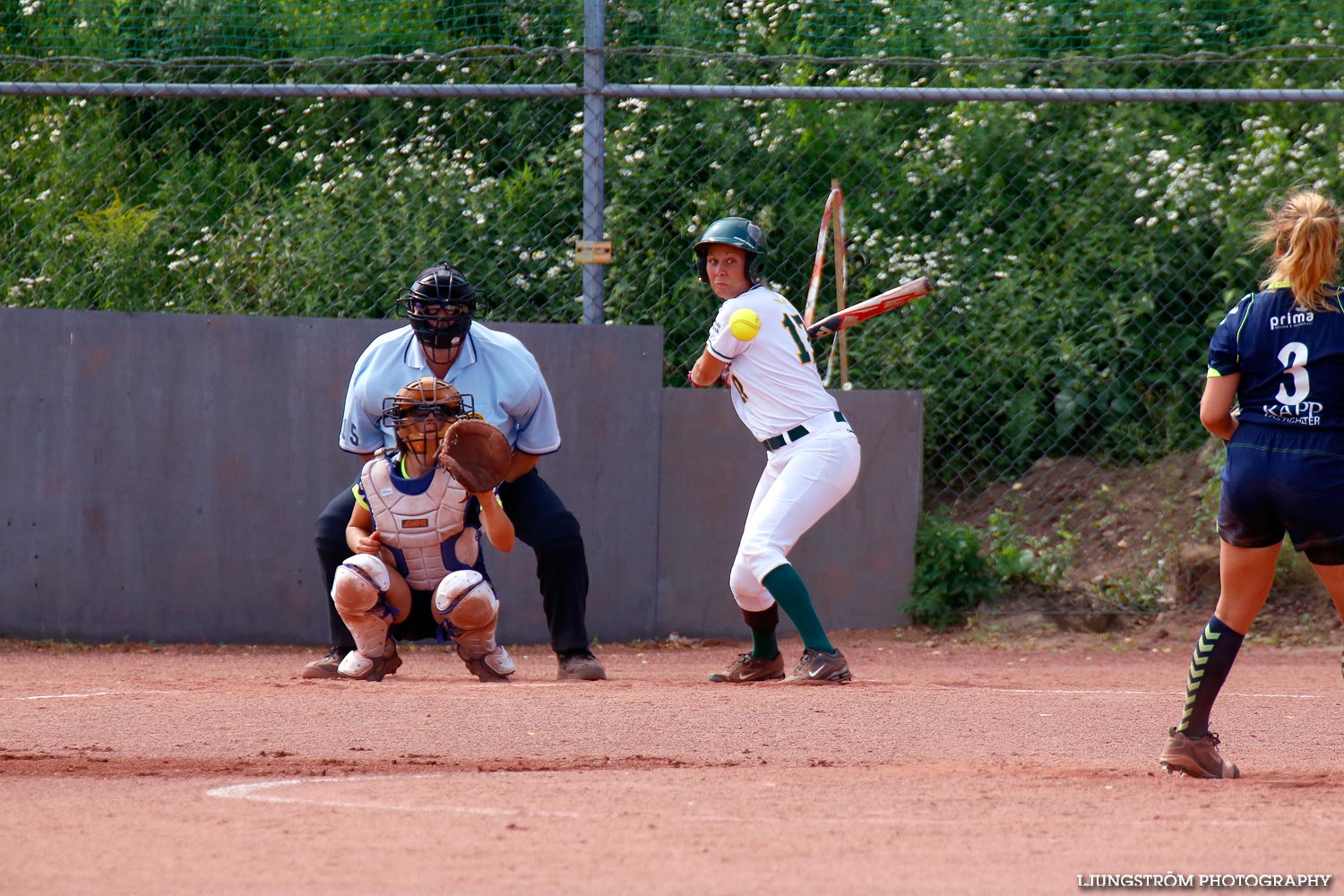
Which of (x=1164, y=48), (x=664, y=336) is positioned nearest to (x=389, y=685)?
(x=664, y=336)

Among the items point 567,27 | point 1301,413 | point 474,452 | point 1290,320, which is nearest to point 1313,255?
point 1290,320

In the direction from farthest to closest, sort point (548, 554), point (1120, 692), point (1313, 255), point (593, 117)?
point (593, 117), point (1120, 692), point (548, 554), point (1313, 255)

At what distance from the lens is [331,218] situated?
27.3ft

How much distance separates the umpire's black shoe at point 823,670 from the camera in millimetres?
5777

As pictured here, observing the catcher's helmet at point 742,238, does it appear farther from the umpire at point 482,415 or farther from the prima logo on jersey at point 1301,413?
the prima logo on jersey at point 1301,413

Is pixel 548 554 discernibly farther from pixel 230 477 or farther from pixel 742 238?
pixel 230 477

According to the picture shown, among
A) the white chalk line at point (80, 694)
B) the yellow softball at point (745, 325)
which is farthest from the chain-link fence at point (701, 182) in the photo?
the white chalk line at point (80, 694)

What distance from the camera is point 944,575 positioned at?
8.23 m

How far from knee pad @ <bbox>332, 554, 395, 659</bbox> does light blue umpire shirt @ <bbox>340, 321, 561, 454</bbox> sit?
23.2 inches

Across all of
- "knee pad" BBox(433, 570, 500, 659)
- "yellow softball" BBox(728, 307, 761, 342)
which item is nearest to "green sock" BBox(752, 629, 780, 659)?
"knee pad" BBox(433, 570, 500, 659)

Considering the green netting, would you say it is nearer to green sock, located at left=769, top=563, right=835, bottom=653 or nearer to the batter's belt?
the batter's belt

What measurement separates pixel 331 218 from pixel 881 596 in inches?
153

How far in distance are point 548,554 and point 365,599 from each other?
0.79 meters

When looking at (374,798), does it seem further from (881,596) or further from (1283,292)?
(881,596)
